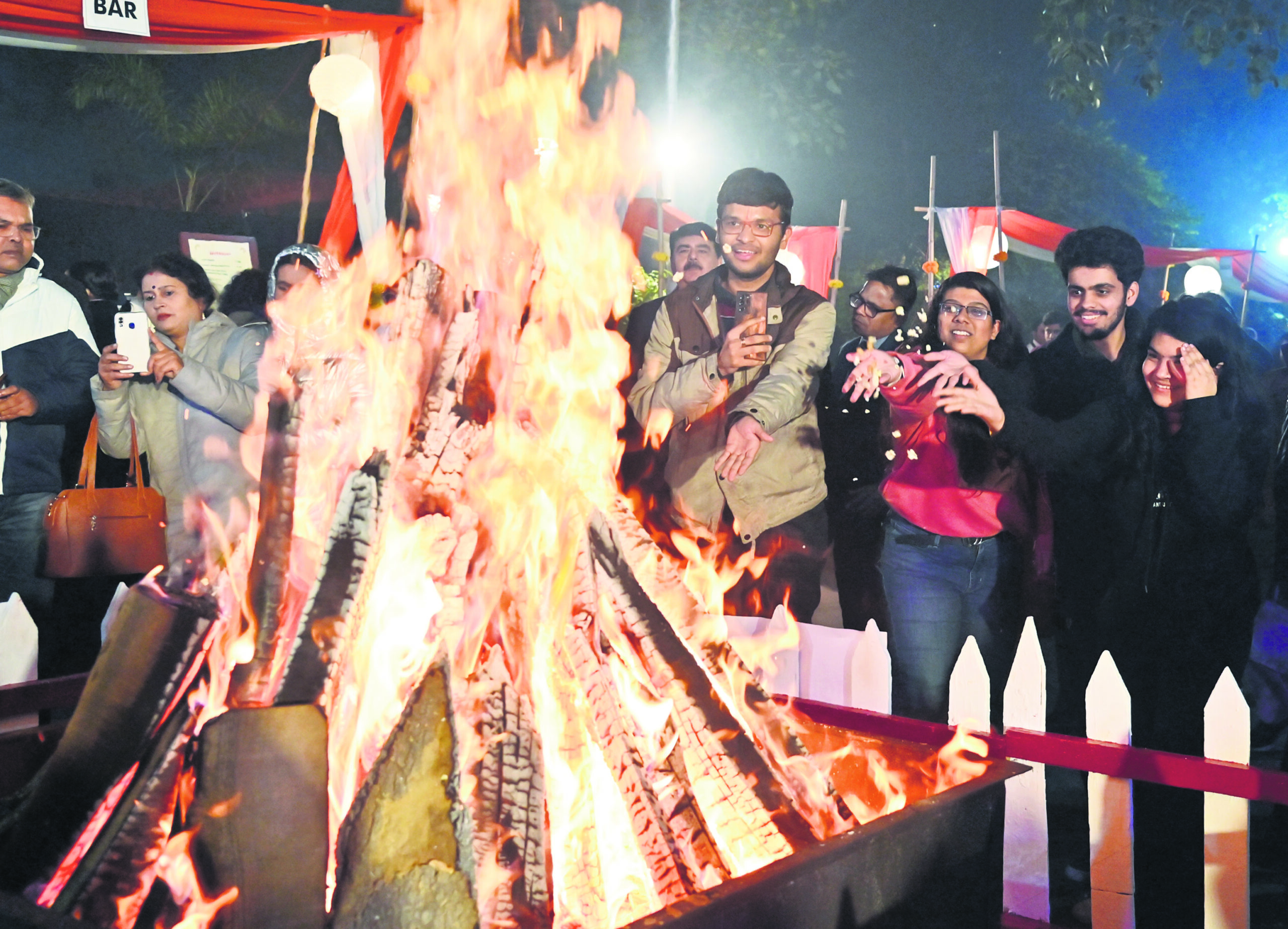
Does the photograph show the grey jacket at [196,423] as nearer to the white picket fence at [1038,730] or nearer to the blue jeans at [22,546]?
the blue jeans at [22,546]

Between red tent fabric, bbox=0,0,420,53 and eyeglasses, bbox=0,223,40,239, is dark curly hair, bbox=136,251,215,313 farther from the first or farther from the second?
red tent fabric, bbox=0,0,420,53

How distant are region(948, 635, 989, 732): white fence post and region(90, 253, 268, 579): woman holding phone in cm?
272

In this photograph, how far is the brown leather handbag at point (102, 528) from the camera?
396cm

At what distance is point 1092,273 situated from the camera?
3473 millimetres

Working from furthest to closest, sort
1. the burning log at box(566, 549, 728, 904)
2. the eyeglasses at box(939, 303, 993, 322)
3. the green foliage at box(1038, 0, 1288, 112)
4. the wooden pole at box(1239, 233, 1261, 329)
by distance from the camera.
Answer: the wooden pole at box(1239, 233, 1261, 329) < the green foliage at box(1038, 0, 1288, 112) < the eyeglasses at box(939, 303, 993, 322) < the burning log at box(566, 549, 728, 904)

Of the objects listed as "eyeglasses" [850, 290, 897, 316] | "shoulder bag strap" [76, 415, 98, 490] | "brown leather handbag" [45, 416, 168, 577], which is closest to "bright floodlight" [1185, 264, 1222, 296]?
"eyeglasses" [850, 290, 897, 316]

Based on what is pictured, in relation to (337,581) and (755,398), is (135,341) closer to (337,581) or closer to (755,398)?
(755,398)

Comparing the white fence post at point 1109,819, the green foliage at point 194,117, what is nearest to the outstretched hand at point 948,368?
the white fence post at point 1109,819

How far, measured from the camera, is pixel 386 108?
271 inches

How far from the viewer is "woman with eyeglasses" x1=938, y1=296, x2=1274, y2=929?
10.2ft

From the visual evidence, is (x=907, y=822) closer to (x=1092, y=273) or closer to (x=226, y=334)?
(x=1092, y=273)

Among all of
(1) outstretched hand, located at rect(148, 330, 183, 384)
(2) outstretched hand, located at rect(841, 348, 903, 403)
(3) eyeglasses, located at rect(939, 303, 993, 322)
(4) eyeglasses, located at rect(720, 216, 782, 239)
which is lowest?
(2) outstretched hand, located at rect(841, 348, 903, 403)

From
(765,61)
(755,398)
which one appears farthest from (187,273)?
A: (765,61)

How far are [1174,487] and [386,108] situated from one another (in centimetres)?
570
